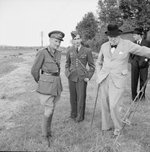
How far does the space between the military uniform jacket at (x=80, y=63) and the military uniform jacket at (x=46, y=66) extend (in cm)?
96

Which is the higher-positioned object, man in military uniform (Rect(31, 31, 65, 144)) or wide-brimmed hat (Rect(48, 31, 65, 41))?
wide-brimmed hat (Rect(48, 31, 65, 41))

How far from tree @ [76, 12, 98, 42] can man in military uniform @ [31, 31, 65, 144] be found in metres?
37.6

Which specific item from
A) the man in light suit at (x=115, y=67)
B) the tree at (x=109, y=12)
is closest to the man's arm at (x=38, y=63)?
the man in light suit at (x=115, y=67)

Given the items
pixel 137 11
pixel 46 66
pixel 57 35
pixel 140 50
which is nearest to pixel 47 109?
pixel 46 66

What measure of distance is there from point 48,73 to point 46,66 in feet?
0.47

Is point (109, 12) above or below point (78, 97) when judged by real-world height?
above

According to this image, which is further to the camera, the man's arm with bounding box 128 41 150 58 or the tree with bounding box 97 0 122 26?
the tree with bounding box 97 0 122 26

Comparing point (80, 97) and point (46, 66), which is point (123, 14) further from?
point (46, 66)

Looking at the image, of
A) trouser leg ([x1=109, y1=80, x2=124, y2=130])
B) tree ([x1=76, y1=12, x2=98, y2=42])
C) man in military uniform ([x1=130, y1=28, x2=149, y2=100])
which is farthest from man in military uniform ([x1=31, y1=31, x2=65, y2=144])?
tree ([x1=76, y1=12, x2=98, y2=42])

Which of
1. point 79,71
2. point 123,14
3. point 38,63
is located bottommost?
point 79,71

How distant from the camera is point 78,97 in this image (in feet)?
18.5

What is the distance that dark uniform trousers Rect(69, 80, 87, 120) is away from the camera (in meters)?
5.50

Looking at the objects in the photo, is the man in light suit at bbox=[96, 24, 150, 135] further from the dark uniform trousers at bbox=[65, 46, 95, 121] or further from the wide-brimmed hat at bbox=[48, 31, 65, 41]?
the wide-brimmed hat at bbox=[48, 31, 65, 41]

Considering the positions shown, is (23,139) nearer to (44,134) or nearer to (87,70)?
(44,134)
